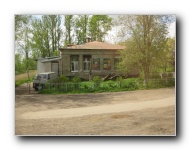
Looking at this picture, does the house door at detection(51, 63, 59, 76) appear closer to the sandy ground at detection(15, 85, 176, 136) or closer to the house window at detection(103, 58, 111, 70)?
the sandy ground at detection(15, 85, 176, 136)

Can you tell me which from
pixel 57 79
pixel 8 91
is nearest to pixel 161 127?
pixel 57 79

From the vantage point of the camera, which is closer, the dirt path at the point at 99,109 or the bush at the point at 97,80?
the dirt path at the point at 99,109

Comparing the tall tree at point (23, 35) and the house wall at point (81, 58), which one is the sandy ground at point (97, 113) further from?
the tall tree at point (23, 35)

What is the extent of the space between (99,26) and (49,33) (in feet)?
2.38

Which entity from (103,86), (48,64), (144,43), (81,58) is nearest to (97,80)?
(103,86)

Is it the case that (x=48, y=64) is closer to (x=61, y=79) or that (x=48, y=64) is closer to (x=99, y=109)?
(x=61, y=79)

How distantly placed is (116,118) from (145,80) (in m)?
0.70

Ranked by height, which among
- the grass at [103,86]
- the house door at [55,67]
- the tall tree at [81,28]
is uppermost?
the tall tree at [81,28]

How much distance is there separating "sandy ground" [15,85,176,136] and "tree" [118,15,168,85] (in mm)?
396

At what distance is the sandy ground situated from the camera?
425cm

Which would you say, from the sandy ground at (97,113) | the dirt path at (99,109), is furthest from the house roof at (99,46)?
the dirt path at (99,109)

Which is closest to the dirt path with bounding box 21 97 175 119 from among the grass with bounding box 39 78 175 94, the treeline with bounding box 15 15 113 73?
the grass with bounding box 39 78 175 94

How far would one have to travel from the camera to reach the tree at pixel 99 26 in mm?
4303

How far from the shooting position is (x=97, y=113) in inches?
170
